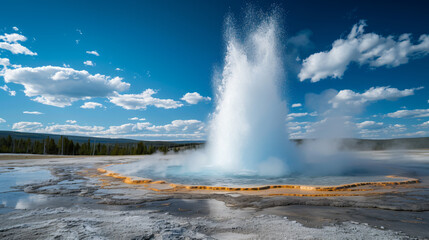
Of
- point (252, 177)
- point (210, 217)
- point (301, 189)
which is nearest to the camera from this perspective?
point (210, 217)

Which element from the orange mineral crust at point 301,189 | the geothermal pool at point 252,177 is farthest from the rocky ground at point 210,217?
the geothermal pool at point 252,177

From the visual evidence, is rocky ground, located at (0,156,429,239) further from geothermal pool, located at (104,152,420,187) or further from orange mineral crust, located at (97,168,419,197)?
geothermal pool, located at (104,152,420,187)

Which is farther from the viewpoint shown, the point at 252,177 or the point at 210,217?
the point at 252,177

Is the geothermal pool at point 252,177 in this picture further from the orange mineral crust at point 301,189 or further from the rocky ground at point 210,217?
the rocky ground at point 210,217

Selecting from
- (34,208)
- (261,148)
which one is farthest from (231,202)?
(261,148)

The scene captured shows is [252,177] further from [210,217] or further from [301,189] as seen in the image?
[210,217]

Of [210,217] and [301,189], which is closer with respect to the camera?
[210,217]

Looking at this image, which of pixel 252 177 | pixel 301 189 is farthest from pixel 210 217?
pixel 252 177

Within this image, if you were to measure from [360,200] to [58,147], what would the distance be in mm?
70427

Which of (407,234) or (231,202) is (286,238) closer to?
(407,234)

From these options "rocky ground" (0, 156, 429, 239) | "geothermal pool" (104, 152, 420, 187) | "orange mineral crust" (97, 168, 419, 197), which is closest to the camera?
"rocky ground" (0, 156, 429, 239)

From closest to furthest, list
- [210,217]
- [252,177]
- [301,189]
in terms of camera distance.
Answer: [210,217] < [301,189] < [252,177]

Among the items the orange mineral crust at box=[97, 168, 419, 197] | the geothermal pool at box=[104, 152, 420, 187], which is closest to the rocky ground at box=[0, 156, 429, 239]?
the orange mineral crust at box=[97, 168, 419, 197]

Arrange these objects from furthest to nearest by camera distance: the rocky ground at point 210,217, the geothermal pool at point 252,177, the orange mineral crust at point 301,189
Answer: the geothermal pool at point 252,177 < the orange mineral crust at point 301,189 < the rocky ground at point 210,217
